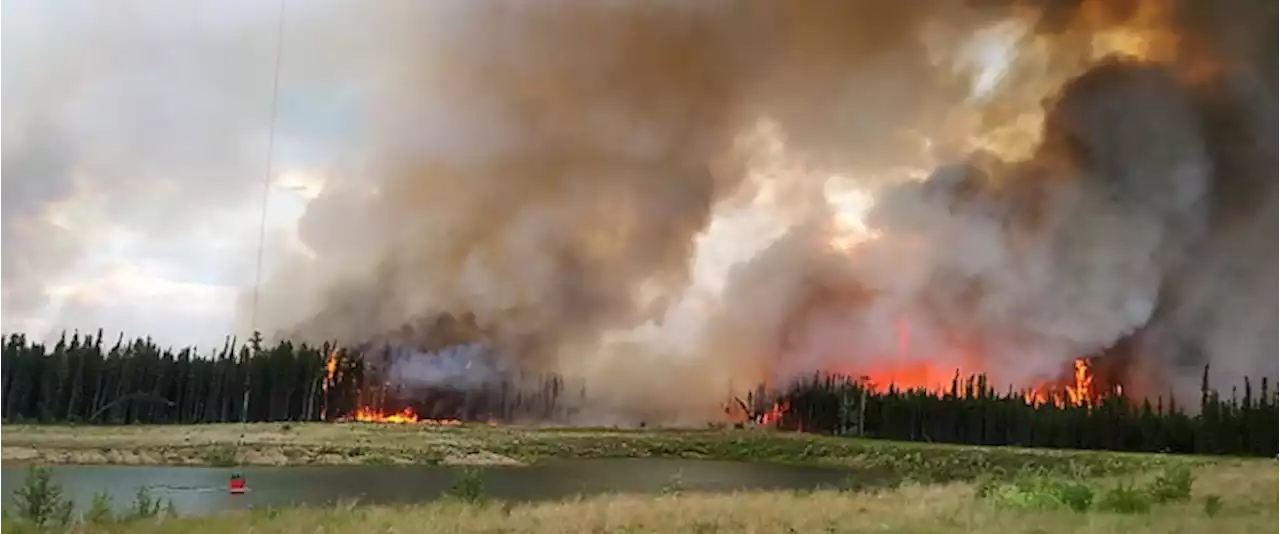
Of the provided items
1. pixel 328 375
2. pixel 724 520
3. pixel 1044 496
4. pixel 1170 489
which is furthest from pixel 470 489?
pixel 328 375

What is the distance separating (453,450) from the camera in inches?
3563

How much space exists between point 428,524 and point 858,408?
16201cm

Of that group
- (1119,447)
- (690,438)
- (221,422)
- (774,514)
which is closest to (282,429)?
(221,422)

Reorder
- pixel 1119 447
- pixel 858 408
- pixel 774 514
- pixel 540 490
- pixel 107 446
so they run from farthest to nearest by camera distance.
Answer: pixel 858 408
pixel 1119 447
pixel 107 446
pixel 540 490
pixel 774 514

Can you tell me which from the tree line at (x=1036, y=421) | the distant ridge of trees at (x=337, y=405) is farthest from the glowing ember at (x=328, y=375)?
the tree line at (x=1036, y=421)

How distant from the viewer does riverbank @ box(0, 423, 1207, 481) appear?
6681 cm

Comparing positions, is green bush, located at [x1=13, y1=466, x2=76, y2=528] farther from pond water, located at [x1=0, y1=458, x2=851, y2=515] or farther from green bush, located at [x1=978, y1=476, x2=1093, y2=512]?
green bush, located at [x1=978, y1=476, x2=1093, y2=512]

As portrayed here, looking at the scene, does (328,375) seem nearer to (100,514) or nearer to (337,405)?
(337,405)

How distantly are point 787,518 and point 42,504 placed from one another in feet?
47.0

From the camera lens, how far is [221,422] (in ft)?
365

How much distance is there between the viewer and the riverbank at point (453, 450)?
66812 mm

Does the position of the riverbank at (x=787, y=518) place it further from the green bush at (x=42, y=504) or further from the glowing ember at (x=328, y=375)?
the glowing ember at (x=328, y=375)

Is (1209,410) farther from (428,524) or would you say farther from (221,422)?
(428,524)

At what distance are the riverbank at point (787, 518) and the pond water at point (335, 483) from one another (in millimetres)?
11605
